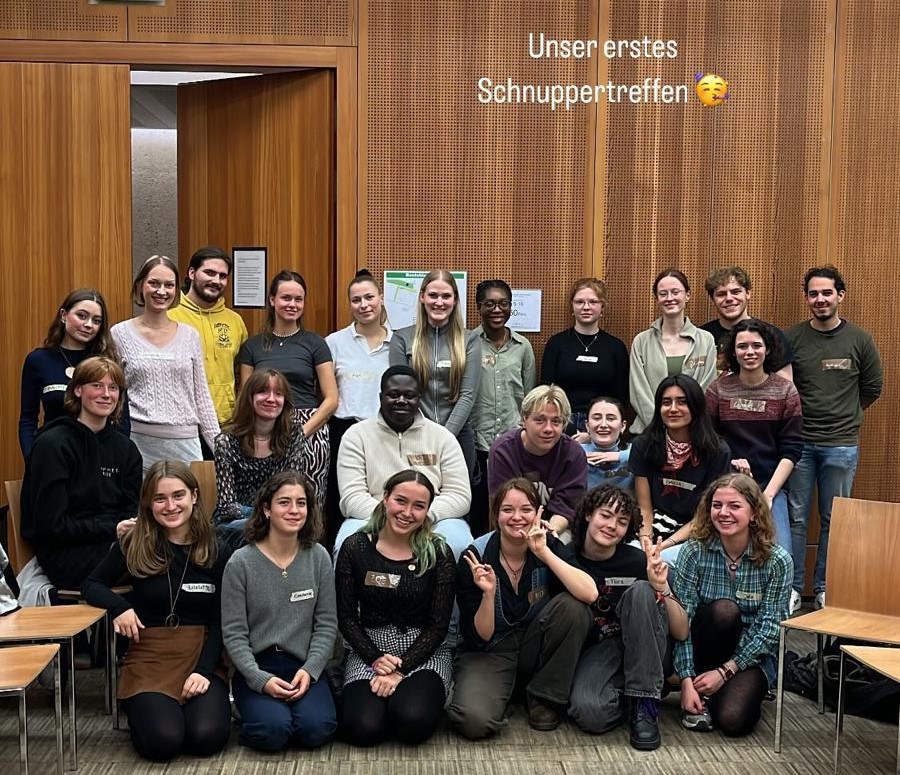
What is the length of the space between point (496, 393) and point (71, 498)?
2.19m

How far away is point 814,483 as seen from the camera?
580cm

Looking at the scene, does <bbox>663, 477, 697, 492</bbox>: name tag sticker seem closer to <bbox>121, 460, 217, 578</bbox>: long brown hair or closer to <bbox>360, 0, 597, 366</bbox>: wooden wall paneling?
<bbox>360, 0, 597, 366</bbox>: wooden wall paneling

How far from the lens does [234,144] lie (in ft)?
20.3

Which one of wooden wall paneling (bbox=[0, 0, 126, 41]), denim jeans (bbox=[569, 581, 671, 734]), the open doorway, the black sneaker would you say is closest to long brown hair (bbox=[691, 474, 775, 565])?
denim jeans (bbox=[569, 581, 671, 734])

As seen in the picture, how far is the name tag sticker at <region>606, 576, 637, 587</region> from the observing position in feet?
14.0

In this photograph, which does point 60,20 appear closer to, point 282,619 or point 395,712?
point 282,619

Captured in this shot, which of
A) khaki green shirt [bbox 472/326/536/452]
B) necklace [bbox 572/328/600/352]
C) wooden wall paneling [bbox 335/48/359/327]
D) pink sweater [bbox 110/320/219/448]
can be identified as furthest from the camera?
wooden wall paneling [bbox 335/48/359/327]

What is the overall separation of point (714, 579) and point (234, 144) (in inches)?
145

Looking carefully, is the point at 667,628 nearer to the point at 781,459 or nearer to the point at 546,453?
the point at 546,453

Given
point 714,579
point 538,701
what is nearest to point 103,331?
point 538,701

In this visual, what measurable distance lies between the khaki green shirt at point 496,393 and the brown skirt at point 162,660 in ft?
6.57

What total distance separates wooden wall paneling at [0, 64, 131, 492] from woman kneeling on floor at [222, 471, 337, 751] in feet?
7.87

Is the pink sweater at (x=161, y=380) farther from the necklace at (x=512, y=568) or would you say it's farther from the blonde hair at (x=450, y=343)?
the necklace at (x=512, y=568)

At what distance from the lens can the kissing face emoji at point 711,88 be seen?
6082 mm
